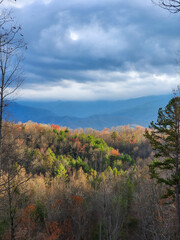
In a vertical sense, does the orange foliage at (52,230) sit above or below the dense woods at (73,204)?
below

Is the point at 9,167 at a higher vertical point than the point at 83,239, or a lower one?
higher

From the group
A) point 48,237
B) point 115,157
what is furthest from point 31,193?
point 115,157

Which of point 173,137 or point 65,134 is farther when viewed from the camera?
point 65,134

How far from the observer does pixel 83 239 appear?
29.2 m

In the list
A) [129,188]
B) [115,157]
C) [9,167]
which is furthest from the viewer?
[115,157]

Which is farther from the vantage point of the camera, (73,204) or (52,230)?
(73,204)

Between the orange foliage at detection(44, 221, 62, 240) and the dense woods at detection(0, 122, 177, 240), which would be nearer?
the dense woods at detection(0, 122, 177, 240)

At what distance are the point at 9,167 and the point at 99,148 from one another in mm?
61373

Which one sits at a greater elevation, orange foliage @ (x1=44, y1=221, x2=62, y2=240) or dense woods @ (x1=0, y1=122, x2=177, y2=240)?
dense woods @ (x1=0, y1=122, x2=177, y2=240)

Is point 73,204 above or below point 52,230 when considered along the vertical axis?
above

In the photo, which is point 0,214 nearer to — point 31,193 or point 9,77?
point 31,193

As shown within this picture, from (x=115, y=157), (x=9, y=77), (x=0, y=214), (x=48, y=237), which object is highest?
(x=9, y=77)

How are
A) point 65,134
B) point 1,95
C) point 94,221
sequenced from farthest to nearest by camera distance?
1. point 65,134
2. point 94,221
3. point 1,95

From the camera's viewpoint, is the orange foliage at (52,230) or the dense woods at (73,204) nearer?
the dense woods at (73,204)
